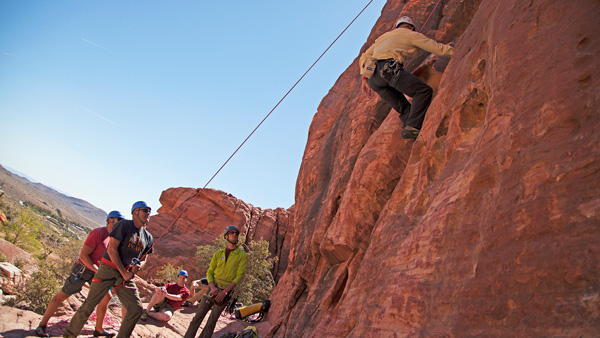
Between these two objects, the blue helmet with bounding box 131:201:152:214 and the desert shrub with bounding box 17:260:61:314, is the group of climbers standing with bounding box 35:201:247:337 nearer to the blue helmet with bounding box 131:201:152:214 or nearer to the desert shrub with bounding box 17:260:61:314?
the blue helmet with bounding box 131:201:152:214

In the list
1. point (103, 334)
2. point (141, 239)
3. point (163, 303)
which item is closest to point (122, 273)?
point (141, 239)

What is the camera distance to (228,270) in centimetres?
805

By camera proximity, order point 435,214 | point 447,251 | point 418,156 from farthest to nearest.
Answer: point 418,156, point 435,214, point 447,251

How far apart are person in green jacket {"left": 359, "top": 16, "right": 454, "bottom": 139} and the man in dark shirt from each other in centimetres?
514

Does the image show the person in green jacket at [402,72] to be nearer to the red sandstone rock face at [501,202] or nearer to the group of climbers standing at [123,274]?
the red sandstone rock face at [501,202]

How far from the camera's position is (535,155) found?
3.00 meters

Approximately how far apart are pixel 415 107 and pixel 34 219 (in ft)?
80.1

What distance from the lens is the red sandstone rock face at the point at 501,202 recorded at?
2.52 meters

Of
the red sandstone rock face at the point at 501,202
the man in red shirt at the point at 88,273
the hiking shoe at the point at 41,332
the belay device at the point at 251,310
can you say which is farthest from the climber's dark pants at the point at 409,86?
the belay device at the point at 251,310

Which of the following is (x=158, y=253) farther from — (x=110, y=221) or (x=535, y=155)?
(x=535, y=155)

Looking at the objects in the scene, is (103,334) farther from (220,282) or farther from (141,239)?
(220,282)

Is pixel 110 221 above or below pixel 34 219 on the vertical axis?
above

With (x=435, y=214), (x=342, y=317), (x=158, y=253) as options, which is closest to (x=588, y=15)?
(x=435, y=214)

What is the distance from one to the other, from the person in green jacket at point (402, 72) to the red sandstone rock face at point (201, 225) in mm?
28254
